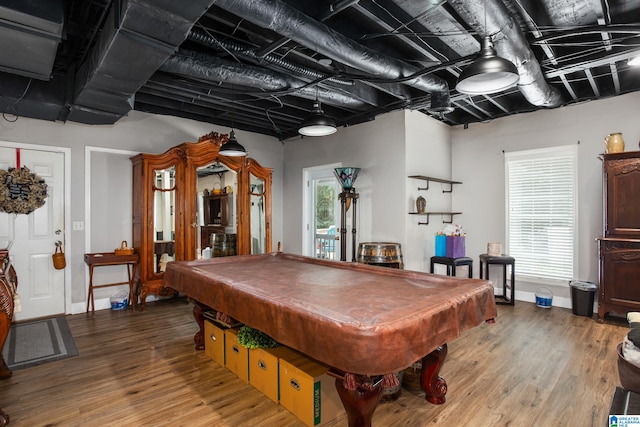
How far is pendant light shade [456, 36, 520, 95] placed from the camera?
6.45 ft

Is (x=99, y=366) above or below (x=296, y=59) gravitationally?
below

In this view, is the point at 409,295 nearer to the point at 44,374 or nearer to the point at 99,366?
the point at 99,366

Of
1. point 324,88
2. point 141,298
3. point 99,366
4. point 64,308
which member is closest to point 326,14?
point 324,88

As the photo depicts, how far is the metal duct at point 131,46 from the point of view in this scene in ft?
6.57

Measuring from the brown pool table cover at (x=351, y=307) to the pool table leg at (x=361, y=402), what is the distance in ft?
1.09

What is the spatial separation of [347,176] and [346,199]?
0.34 m

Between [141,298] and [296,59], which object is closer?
[296,59]

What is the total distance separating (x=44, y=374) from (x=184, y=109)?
3.48 meters

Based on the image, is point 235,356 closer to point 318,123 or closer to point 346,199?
point 318,123

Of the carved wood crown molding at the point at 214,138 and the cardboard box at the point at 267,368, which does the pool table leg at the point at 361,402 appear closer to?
the cardboard box at the point at 267,368

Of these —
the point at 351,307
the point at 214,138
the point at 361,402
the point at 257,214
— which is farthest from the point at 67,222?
the point at 361,402

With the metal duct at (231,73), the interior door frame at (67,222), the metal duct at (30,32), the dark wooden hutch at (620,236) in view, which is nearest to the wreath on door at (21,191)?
the interior door frame at (67,222)

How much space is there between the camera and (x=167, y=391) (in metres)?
2.43

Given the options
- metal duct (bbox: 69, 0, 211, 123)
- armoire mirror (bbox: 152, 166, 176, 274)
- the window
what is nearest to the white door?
armoire mirror (bbox: 152, 166, 176, 274)
